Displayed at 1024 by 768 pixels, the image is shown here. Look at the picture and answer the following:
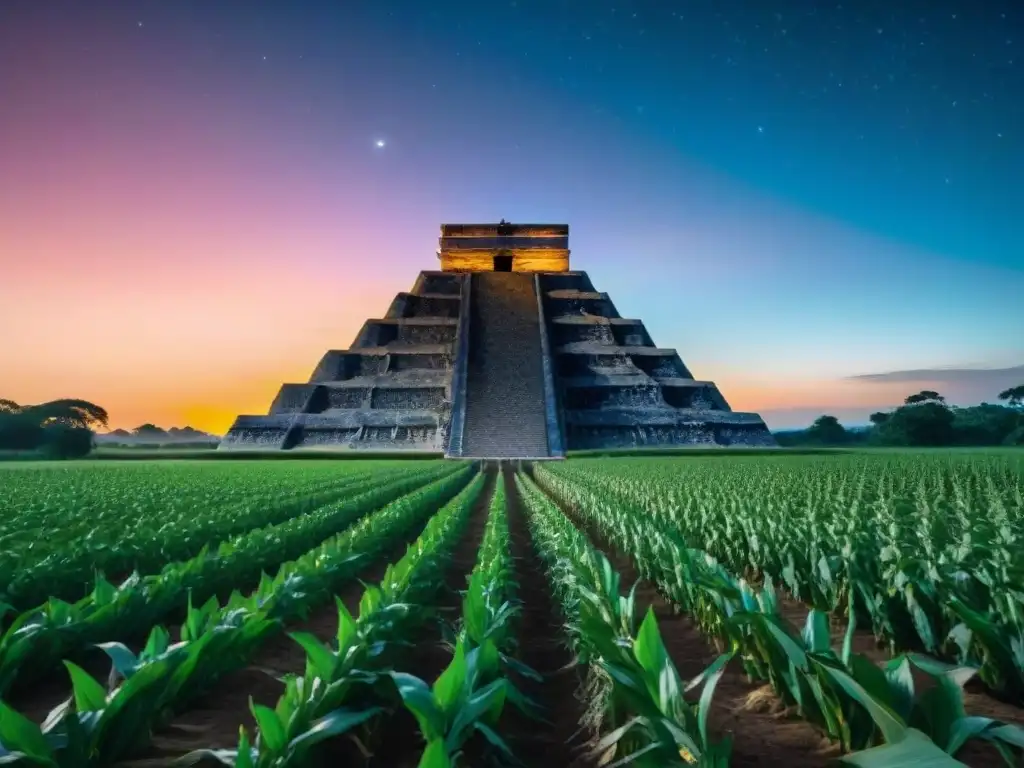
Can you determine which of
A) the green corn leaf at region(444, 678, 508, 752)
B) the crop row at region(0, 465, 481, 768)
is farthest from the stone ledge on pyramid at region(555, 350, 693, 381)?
the green corn leaf at region(444, 678, 508, 752)

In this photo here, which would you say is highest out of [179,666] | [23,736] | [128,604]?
[23,736]

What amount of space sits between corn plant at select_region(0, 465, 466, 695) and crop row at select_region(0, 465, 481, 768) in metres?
0.58

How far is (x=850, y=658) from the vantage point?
2695mm

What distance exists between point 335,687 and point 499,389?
47669mm

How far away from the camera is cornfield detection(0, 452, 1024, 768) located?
2.65 meters

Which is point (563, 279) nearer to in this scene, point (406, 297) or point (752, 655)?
point (406, 297)

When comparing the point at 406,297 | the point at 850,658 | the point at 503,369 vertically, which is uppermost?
the point at 406,297

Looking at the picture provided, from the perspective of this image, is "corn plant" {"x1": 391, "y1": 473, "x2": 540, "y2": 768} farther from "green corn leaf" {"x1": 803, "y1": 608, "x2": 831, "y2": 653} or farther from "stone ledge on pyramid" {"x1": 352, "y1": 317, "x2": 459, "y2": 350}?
"stone ledge on pyramid" {"x1": 352, "y1": 317, "x2": 459, "y2": 350}

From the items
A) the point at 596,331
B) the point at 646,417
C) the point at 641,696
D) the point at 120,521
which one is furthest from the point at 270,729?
the point at 596,331

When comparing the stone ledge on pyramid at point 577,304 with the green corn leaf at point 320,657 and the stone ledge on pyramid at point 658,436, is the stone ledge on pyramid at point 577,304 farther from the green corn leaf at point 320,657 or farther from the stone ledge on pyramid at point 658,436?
the green corn leaf at point 320,657

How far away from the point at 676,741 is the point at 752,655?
2.13 m

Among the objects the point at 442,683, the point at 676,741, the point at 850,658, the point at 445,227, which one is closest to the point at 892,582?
the point at 850,658

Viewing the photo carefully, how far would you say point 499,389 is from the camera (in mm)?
50719

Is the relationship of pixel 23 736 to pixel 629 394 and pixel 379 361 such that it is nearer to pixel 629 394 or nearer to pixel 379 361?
pixel 629 394
